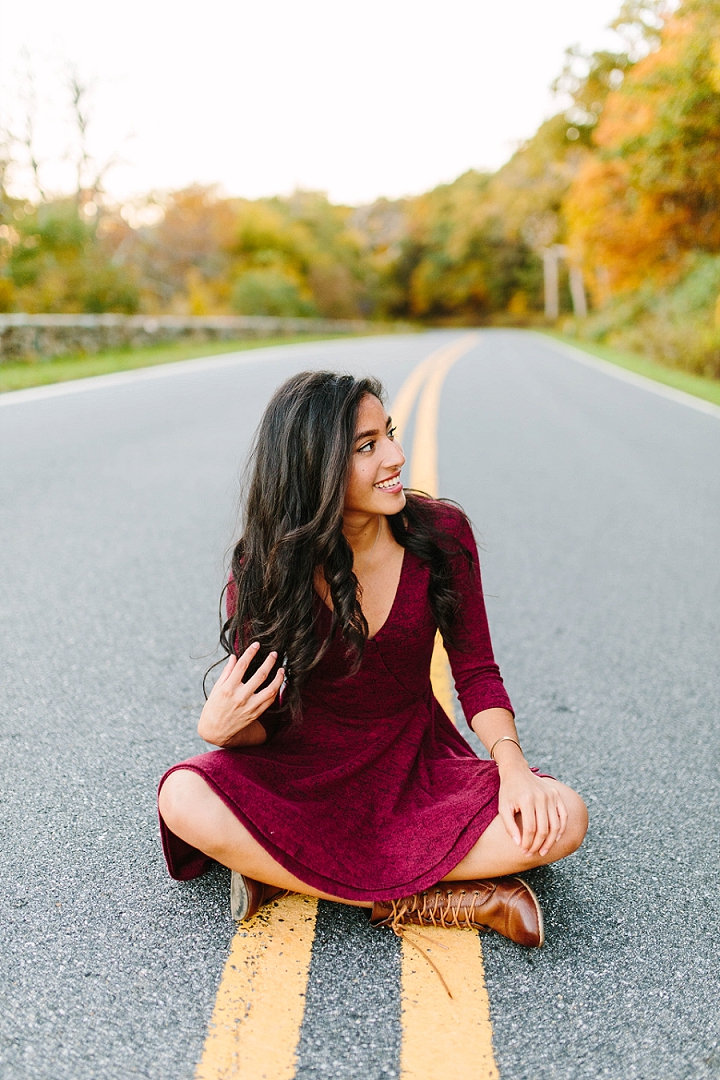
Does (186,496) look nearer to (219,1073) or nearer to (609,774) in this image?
(609,774)

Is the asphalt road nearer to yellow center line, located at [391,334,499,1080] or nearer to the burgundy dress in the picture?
yellow center line, located at [391,334,499,1080]

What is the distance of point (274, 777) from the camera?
2.33m

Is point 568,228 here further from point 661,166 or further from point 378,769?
point 378,769

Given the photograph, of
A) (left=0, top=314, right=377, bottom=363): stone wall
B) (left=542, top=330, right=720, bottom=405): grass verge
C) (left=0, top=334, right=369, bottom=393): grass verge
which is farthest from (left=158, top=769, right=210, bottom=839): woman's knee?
(left=542, top=330, right=720, bottom=405): grass verge

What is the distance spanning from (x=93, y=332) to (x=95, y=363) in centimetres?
133

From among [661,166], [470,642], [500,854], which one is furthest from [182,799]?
[661,166]

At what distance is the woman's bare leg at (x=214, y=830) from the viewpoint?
6.95ft

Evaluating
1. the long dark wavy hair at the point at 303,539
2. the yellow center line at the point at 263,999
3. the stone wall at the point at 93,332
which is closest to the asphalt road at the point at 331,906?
the yellow center line at the point at 263,999

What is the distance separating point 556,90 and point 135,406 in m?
22.0

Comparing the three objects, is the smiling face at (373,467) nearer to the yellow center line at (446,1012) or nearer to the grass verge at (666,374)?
the yellow center line at (446,1012)

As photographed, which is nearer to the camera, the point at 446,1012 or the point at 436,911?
the point at 446,1012

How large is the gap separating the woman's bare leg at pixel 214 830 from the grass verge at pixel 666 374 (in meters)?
12.2

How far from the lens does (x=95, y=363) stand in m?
14.4

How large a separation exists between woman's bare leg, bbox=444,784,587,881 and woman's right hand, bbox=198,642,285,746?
603 millimetres
